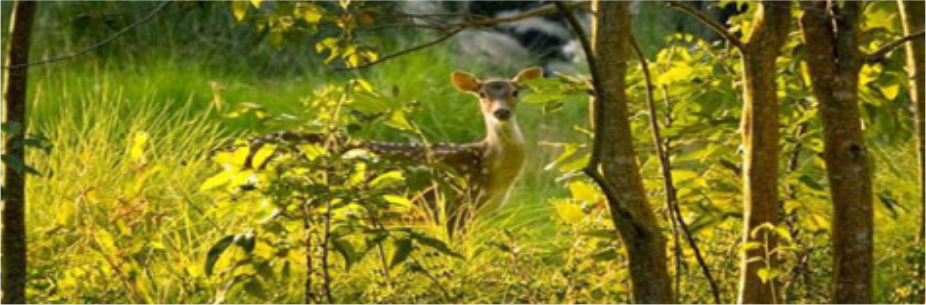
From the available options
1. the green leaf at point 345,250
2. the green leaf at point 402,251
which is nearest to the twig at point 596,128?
the green leaf at point 402,251

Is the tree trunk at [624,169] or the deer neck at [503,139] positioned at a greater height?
the deer neck at [503,139]

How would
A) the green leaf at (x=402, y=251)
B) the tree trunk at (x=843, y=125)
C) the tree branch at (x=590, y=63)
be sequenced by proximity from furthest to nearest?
the green leaf at (x=402, y=251)
the tree trunk at (x=843, y=125)
the tree branch at (x=590, y=63)

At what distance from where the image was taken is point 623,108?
9.87ft

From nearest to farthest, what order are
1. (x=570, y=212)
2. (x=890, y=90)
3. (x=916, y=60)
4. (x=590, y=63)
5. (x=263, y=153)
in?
(x=590, y=63), (x=263, y=153), (x=916, y=60), (x=890, y=90), (x=570, y=212)

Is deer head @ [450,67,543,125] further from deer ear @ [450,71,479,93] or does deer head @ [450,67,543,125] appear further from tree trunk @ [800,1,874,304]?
tree trunk @ [800,1,874,304]

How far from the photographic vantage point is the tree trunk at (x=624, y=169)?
9.70 feet

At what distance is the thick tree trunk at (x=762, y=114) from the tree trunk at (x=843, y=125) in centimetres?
18

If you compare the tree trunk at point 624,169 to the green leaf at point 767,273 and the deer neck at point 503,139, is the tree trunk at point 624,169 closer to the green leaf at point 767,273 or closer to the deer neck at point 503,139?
the green leaf at point 767,273

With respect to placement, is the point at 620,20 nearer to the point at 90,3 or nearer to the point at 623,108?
the point at 623,108

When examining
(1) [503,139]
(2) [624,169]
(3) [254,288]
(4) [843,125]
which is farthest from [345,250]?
(1) [503,139]

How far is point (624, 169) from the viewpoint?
9.89 ft

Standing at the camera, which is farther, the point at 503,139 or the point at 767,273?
the point at 503,139

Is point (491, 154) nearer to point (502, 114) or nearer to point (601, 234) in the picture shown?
point (502, 114)

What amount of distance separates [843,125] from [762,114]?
11.7 inches
